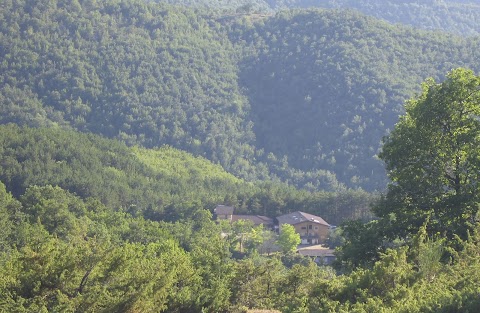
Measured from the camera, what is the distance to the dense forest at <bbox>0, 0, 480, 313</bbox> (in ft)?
70.6

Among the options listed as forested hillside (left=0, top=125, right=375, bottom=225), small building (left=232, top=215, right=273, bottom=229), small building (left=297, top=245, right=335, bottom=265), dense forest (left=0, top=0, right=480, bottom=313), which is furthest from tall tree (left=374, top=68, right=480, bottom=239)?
small building (left=232, top=215, right=273, bottom=229)

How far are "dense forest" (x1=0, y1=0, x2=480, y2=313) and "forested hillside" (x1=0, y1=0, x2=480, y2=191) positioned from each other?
400 millimetres

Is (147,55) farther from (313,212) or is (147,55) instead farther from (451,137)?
(451,137)

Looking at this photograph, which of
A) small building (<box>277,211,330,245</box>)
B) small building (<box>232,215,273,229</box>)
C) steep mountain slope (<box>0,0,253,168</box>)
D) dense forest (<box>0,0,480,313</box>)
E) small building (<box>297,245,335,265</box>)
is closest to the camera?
dense forest (<box>0,0,480,313</box>)

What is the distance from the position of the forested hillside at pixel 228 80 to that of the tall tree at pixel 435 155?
103332 millimetres

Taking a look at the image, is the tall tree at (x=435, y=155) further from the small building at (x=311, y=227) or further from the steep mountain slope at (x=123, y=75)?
the steep mountain slope at (x=123, y=75)

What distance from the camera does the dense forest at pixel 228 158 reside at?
2152 cm

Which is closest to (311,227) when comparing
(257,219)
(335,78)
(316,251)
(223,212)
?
(316,251)

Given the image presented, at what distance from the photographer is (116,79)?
513 feet

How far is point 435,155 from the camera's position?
2502cm

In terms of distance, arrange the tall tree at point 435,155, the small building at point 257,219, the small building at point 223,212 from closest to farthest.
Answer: the tall tree at point 435,155 < the small building at point 223,212 < the small building at point 257,219

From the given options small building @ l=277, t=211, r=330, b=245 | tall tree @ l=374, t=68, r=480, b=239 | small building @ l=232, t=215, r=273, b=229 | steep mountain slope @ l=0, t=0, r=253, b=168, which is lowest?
steep mountain slope @ l=0, t=0, r=253, b=168

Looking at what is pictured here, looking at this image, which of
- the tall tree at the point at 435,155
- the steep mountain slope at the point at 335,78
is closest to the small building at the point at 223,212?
the steep mountain slope at the point at 335,78

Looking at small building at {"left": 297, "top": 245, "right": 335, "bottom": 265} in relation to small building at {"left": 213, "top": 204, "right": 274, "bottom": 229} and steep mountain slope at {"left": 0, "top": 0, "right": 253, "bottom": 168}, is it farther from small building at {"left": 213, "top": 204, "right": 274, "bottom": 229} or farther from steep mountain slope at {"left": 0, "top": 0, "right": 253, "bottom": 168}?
steep mountain slope at {"left": 0, "top": 0, "right": 253, "bottom": 168}
